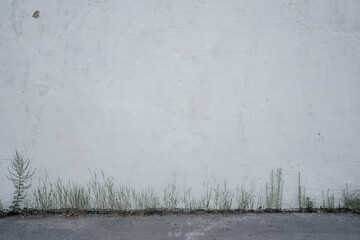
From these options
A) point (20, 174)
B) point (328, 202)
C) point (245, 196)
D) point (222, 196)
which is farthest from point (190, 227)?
point (20, 174)

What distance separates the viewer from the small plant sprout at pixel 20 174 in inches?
134

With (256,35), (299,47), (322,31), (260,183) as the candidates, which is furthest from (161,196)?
(322,31)

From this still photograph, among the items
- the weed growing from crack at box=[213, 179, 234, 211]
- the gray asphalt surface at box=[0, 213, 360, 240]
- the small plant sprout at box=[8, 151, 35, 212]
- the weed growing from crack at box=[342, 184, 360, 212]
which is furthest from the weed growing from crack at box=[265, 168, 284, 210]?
the small plant sprout at box=[8, 151, 35, 212]

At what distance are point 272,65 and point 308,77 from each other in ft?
1.62

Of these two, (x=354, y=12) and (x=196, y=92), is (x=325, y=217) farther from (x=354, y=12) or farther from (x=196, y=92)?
(x=354, y=12)

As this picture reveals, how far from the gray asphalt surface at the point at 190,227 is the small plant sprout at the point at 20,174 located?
0.29 meters

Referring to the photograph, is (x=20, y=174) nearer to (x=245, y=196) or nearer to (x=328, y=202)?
(x=245, y=196)

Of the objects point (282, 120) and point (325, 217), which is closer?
point (325, 217)

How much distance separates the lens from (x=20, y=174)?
341 centimetres

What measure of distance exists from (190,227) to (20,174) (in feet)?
7.43

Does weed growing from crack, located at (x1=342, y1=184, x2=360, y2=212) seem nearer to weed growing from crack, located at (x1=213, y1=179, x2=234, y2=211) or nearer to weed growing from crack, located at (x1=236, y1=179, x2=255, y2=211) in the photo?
weed growing from crack, located at (x1=236, y1=179, x2=255, y2=211)

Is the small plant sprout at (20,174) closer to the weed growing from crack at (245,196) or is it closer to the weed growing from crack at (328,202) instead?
the weed growing from crack at (245,196)

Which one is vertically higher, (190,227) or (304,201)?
(304,201)

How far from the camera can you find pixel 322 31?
3441 millimetres
